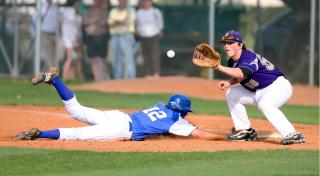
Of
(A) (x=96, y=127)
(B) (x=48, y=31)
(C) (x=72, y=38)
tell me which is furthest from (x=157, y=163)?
(B) (x=48, y=31)

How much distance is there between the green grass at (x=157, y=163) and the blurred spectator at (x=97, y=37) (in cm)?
1335

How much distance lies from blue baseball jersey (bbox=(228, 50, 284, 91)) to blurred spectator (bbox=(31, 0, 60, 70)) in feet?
42.8

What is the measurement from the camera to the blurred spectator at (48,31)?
77.7 ft

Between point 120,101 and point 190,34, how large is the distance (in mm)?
6765

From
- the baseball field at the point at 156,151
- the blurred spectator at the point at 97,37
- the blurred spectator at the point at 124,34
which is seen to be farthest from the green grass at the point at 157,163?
the blurred spectator at the point at 97,37

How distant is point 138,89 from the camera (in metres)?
20.3

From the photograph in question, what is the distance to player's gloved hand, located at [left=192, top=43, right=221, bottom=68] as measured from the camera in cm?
1073

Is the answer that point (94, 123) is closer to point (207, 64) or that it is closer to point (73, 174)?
point (207, 64)

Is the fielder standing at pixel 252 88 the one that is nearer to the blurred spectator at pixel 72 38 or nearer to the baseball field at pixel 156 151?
the baseball field at pixel 156 151

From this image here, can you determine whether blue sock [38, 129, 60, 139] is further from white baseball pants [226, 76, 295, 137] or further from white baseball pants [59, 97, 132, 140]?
white baseball pants [226, 76, 295, 137]

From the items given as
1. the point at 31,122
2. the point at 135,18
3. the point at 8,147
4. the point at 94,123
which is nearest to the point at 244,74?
the point at 94,123

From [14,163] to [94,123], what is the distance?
2.16 metres

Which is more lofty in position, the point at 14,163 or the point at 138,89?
the point at 14,163

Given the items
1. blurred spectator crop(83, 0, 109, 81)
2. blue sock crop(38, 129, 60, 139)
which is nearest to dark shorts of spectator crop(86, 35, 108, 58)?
blurred spectator crop(83, 0, 109, 81)
